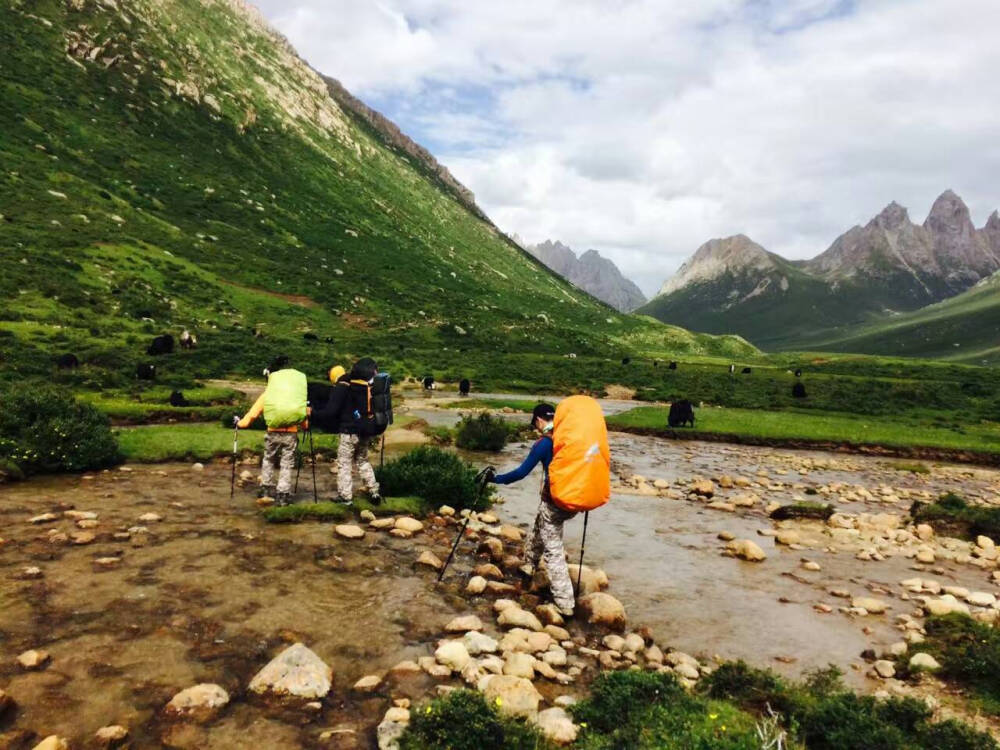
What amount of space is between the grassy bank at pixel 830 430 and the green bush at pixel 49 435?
27.8 meters

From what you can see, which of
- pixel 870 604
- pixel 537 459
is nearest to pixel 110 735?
pixel 537 459

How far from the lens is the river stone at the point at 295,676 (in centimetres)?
648

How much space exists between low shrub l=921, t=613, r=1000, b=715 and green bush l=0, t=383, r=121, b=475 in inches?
745

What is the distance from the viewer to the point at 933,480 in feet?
87.1

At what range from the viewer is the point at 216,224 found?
9456 cm

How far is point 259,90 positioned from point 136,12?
28.0 metres

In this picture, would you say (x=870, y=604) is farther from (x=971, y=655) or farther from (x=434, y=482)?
(x=434, y=482)

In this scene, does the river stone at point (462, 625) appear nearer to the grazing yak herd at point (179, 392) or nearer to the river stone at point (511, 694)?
the river stone at point (511, 694)

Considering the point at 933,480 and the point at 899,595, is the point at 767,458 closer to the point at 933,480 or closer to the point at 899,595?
the point at 933,480

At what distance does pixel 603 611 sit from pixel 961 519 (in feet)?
46.4

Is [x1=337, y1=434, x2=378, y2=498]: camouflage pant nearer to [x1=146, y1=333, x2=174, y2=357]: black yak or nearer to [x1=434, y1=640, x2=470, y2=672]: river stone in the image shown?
[x1=434, y1=640, x2=470, y2=672]: river stone

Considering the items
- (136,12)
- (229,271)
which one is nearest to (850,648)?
(229,271)

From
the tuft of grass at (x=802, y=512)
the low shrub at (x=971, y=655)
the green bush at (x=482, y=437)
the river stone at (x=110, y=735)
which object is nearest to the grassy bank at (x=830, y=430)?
the green bush at (x=482, y=437)

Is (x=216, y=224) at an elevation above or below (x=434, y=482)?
above
